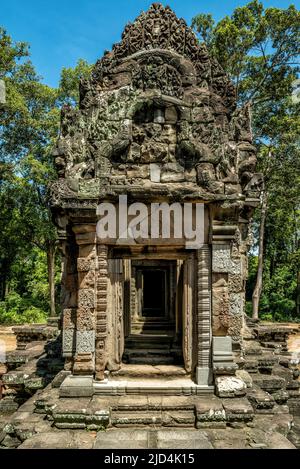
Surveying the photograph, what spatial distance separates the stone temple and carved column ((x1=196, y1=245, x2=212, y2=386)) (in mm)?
14

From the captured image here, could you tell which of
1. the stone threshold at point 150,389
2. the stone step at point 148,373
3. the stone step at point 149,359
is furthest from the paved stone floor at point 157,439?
the stone step at point 149,359

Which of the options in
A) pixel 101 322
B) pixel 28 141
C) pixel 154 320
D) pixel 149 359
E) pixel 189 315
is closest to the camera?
pixel 101 322

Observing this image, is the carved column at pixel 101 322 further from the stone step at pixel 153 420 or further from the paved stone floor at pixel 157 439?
the paved stone floor at pixel 157 439

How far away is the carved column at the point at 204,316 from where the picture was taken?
5.41m

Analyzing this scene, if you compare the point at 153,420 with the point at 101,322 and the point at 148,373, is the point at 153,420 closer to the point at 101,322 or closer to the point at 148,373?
→ the point at 148,373

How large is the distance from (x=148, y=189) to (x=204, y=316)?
1967 millimetres

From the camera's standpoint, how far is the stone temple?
17.6 ft

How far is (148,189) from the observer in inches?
210

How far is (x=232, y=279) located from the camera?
6375mm

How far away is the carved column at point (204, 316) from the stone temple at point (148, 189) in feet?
0.05

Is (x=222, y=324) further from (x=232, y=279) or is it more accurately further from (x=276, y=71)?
(x=276, y=71)

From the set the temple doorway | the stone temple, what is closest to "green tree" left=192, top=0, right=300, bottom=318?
the temple doorway

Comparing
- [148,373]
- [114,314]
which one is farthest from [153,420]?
[114,314]
